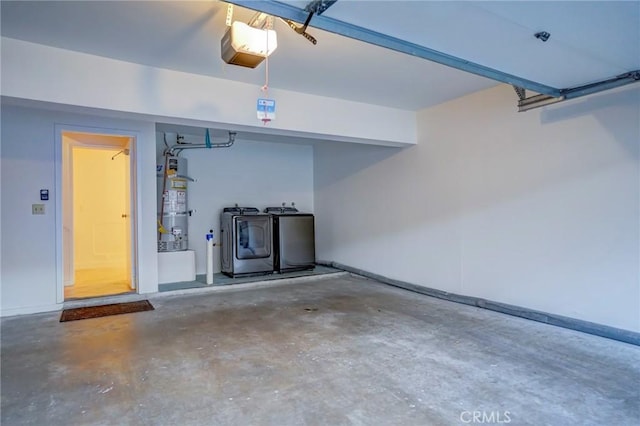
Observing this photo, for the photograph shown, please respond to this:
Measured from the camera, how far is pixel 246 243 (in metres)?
6.02

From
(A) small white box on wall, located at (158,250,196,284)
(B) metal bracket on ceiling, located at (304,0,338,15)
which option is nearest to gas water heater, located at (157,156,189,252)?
(A) small white box on wall, located at (158,250,196,284)

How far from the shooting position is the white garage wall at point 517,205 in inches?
128

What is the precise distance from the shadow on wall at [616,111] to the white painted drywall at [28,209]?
5.37 m

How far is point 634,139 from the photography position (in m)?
3.14

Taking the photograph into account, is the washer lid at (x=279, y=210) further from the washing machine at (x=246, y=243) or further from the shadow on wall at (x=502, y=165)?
the shadow on wall at (x=502, y=165)

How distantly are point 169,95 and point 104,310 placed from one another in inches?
104

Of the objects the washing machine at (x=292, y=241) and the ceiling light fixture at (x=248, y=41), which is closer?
the ceiling light fixture at (x=248, y=41)

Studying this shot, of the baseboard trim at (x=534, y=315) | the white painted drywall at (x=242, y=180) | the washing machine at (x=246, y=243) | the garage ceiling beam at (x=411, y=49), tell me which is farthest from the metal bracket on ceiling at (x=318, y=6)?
the white painted drywall at (x=242, y=180)

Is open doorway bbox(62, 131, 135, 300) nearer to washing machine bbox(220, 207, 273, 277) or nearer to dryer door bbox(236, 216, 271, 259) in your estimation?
washing machine bbox(220, 207, 273, 277)

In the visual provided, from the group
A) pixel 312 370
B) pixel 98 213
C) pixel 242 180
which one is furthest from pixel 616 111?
pixel 98 213

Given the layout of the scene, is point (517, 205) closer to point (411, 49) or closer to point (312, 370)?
point (411, 49)

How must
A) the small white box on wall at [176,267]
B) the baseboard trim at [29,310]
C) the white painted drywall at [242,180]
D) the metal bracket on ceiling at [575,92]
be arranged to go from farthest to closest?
the white painted drywall at [242,180], the small white box on wall at [176,267], the baseboard trim at [29,310], the metal bracket on ceiling at [575,92]

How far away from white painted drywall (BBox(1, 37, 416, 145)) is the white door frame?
146cm

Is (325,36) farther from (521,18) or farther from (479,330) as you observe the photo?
(479,330)
